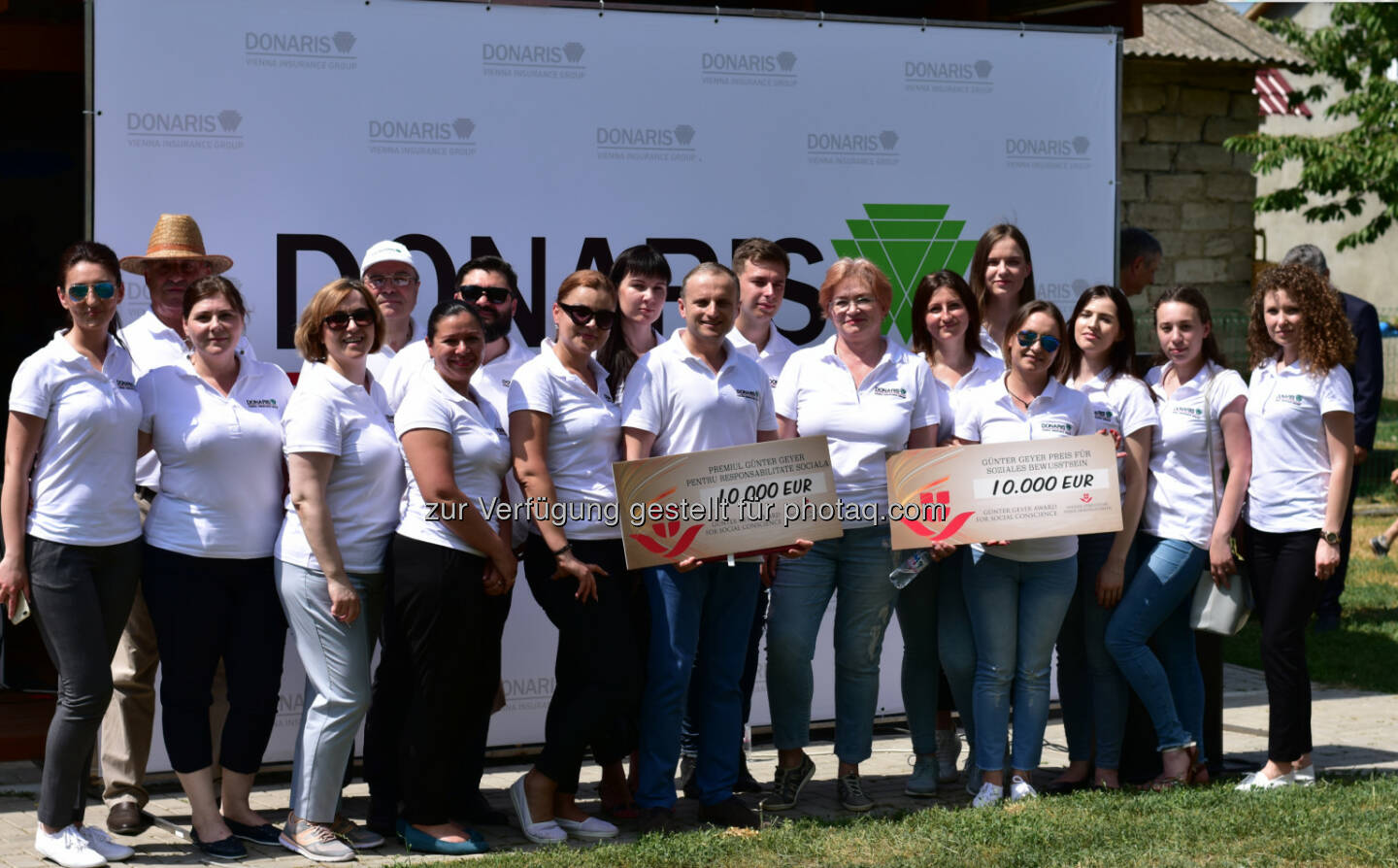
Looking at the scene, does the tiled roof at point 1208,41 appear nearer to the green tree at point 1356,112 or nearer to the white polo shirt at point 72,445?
the green tree at point 1356,112

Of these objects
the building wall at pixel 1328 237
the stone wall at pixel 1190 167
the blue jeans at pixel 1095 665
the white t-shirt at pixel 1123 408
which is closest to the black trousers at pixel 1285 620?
the blue jeans at pixel 1095 665

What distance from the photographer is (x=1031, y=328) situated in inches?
221

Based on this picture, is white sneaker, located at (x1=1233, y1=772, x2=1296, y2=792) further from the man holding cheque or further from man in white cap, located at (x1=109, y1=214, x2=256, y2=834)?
man in white cap, located at (x1=109, y1=214, x2=256, y2=834)

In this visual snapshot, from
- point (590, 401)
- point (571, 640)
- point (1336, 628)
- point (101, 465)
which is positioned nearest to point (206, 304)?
point (101, 465)

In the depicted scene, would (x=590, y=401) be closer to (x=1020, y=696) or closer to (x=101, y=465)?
(x=101, y=465)

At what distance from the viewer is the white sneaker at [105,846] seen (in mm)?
5070

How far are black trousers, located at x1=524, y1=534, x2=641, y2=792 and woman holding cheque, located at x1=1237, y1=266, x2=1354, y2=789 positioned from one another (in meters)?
2.46

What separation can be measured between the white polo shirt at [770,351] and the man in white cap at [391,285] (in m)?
1.29

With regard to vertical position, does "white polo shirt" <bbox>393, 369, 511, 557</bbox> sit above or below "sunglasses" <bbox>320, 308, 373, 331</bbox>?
below

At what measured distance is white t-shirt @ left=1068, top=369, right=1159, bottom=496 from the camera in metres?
5.79

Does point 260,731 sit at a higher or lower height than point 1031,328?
lower

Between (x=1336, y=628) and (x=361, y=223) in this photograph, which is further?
(x=1336, y=628)

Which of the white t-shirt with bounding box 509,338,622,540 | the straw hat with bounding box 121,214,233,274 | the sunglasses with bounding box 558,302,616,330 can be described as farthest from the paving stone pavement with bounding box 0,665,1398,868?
the straw hat with bounding box 121,214,233,274

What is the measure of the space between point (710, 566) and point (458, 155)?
2.20 meters
